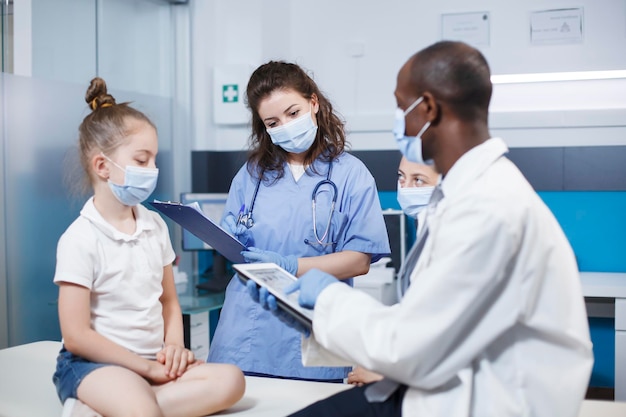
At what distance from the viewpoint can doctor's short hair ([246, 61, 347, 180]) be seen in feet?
6.27

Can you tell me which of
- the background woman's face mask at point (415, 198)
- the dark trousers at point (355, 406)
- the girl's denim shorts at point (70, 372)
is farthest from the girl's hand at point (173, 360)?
the background woman's face mask at point (415, 198)

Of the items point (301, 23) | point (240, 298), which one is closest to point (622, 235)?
point (301, 23)

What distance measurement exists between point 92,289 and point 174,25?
2.79 m

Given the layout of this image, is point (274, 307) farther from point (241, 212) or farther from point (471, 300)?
point (241, 212)

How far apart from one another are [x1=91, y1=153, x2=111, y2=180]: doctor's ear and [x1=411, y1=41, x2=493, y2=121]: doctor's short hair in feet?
2.62

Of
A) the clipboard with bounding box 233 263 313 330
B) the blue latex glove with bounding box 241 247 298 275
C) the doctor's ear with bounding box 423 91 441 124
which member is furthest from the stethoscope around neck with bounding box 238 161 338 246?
the doctor's ear with bounding box 423 91 441 124

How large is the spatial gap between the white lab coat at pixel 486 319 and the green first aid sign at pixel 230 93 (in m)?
2.89

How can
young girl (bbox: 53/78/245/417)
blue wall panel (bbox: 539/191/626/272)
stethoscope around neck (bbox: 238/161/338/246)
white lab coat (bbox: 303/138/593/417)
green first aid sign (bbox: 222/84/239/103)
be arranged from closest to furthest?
white lab coat (bbox: 303/138/593/417) → young girl (bbox: 53/78/245/417) → stethoscope around neck (bbox: 238/161/338/246) → blue wall panel (bbox: 539/191/626/272) → green first aid sign (bbox: 222/84/239/103)

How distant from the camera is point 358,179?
1.93 m

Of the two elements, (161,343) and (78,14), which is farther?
(78,14)

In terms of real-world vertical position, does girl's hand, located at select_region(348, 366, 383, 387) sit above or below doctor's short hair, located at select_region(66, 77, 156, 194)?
below

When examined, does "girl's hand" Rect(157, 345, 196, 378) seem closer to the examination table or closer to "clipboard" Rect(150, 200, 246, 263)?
the examination table

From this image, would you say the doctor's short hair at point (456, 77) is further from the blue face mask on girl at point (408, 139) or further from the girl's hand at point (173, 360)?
the girl's hand at point (173, 360)

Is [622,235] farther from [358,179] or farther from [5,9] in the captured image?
[5,9]
